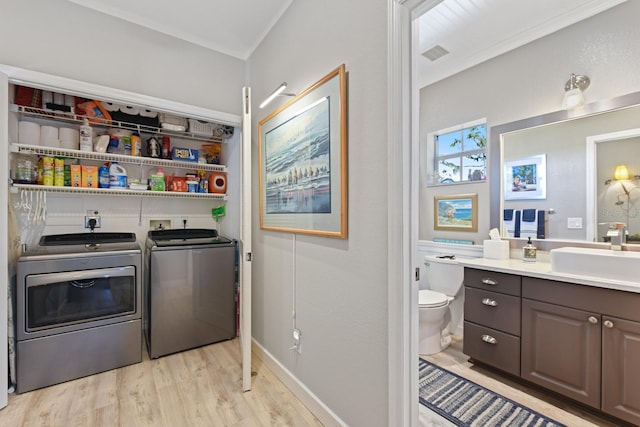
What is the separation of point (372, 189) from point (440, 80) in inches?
97.2

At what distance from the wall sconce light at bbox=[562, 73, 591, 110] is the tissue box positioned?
115 centimetres

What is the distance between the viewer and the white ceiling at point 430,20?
211cm

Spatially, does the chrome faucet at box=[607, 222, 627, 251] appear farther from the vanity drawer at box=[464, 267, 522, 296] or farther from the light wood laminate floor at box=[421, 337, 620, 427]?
the light wood laminate floor at box=[421, 337, 620, 427]

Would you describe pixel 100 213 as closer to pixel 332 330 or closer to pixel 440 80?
pixel 332 330

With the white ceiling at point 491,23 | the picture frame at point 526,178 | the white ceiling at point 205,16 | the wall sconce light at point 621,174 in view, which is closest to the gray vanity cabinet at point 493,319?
the picture frame at point 526,178

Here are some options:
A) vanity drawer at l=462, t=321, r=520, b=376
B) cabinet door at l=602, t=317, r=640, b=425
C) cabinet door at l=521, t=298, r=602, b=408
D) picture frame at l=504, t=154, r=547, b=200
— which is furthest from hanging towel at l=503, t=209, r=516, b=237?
cabinet door at l=602, t=317, r=640, b=425

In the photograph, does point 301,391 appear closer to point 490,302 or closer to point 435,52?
point 490,302

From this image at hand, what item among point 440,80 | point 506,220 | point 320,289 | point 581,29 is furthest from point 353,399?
point 440,80

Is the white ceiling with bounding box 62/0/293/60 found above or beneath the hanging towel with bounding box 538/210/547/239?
above

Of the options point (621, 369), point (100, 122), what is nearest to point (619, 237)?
point (621, 369)

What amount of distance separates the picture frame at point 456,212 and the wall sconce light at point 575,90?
39.5 inches

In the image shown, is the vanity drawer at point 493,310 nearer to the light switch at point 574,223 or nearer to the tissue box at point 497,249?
the tissue box at point 497,249

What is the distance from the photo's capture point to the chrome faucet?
1944 millimetres

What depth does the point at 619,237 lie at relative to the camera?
1947 mm
